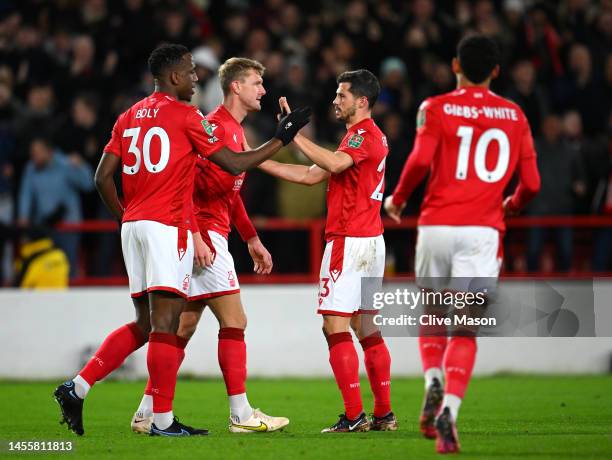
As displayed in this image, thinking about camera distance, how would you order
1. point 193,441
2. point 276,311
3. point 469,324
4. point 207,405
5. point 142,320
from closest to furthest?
point 469,324
point 193,441
point 142,320
point 207,405
point 276,311

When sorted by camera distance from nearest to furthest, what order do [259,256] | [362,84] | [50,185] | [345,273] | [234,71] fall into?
[345,273] → [362,84] → [234,71] → [259,256] → [50,185]

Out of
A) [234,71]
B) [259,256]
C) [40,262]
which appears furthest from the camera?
[40,262]

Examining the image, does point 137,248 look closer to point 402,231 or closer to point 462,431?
point 462,431

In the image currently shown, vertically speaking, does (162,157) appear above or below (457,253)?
above

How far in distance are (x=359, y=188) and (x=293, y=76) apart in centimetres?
684

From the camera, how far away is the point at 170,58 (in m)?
7.80

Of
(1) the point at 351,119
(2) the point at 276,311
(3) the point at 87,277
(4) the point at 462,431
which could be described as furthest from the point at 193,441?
(3) the point at 87,277

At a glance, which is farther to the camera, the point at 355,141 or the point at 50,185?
the point at 50,185

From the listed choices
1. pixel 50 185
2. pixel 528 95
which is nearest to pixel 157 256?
pixel 50 185

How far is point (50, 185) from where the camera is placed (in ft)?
44.6

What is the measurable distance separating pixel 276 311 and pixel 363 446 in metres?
6.03

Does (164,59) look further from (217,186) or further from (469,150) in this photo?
(469,150)

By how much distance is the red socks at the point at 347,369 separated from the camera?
26.1ft

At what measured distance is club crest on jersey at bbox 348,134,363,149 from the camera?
26.4ft
